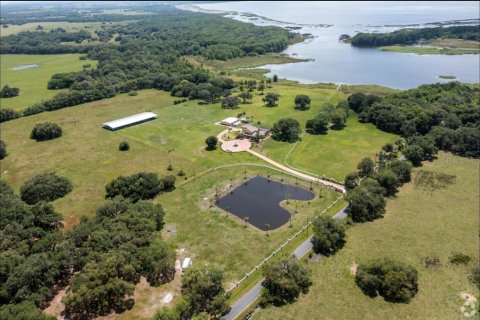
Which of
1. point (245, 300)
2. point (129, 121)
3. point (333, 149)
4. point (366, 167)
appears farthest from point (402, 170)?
point (129, 121)

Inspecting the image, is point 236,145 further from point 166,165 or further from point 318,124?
point 318,124

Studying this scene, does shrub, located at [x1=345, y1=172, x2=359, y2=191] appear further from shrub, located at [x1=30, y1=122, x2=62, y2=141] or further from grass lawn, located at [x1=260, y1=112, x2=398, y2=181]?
shrub, located at [x1=30, y1=122, x2=62, y2=141]

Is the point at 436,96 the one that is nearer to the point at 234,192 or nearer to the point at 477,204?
the point at 477,204

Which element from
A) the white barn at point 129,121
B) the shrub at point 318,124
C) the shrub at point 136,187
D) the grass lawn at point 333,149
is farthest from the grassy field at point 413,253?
the white barn at point 129,121

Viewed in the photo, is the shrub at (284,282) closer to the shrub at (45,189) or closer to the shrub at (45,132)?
the shrub at (45,189)

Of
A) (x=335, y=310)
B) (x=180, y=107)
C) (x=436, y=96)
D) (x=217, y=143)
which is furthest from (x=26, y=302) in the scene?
(x=436, y=96)

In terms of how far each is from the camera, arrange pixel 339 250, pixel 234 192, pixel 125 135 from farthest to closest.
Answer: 1. pixel 125 135
2. pixel 234 192
3. pixel 339 250
